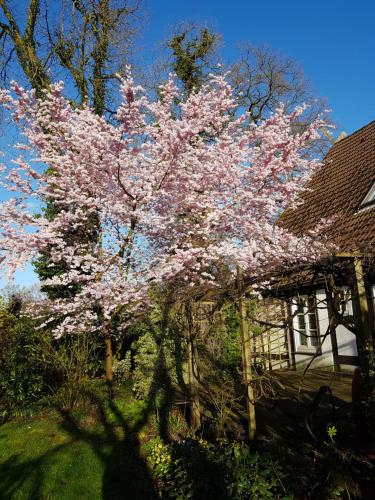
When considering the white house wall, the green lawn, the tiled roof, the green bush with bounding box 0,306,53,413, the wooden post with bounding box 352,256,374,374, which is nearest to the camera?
the wooden post with bounding box 352,256,374,374

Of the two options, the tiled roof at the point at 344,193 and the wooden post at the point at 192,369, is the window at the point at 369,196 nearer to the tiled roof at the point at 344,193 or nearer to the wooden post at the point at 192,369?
the tiled roof at the point at 344,193

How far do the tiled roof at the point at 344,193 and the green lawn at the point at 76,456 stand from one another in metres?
6.15

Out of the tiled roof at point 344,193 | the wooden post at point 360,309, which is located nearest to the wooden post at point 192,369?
the wooden post at point 360,309

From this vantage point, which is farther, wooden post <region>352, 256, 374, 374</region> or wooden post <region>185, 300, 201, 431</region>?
wooden post <region>185, 300, 201, 431</region>

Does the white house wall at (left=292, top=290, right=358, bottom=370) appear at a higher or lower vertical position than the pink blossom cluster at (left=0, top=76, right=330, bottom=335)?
lower

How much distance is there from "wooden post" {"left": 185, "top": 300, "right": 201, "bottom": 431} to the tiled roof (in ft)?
16.2

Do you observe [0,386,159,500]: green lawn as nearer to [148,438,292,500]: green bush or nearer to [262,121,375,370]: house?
[148,438,292,500]: green bush

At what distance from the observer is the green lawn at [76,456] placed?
185 inches

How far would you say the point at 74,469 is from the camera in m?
5.18

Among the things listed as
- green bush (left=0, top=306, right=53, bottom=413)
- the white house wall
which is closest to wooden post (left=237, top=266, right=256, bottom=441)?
green bush (left=0, top=306, right=53, bottom=413)

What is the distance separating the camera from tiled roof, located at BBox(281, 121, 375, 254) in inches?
372

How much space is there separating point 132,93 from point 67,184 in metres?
2.13

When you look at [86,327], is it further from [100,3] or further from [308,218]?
[100,3]

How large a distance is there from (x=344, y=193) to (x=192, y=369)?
25.7ft
